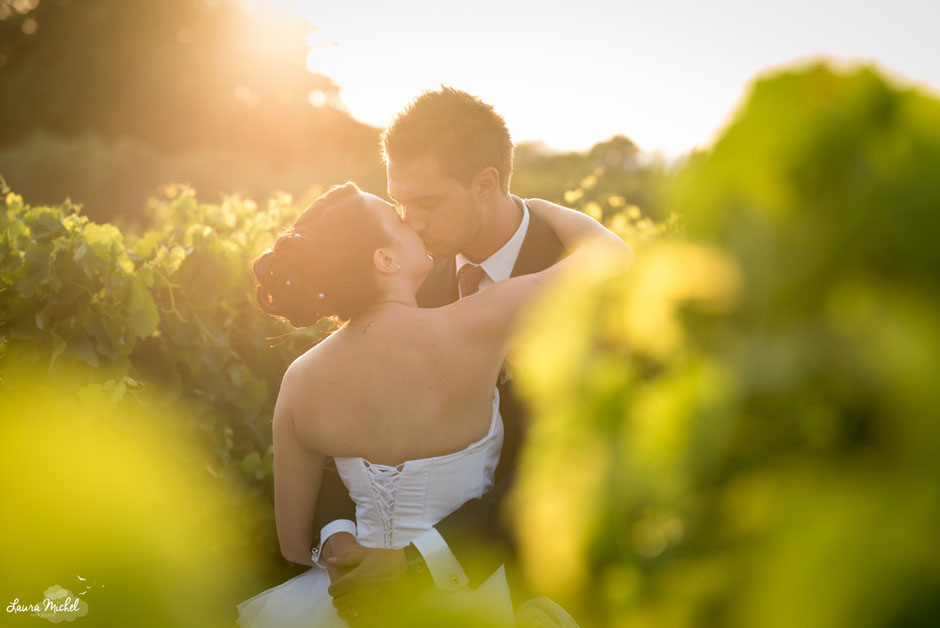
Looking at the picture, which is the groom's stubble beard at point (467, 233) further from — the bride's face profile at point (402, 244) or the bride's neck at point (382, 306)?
the bride's neck at point (382, 306)

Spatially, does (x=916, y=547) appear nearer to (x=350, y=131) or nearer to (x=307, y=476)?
(x=307, y=476)

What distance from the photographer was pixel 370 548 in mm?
3314

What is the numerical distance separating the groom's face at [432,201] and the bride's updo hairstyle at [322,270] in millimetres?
1186

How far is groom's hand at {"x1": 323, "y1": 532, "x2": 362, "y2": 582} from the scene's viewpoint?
3.20 meters

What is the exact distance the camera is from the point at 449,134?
4762 millimetres

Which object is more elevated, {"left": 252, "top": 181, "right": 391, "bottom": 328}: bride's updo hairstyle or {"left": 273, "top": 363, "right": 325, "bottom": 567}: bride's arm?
{"left": 252, "top": 181, "right": 391, "bottom": 328}: bride's updo hairstyle

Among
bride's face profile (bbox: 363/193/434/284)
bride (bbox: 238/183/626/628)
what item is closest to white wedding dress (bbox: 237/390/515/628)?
bride (bbox: 238/183/626/628)

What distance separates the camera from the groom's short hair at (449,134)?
4.73 m

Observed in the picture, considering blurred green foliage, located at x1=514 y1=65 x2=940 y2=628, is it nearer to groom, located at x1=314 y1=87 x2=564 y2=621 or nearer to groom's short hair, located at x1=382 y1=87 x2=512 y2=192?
groom, located at x1=314 y1=87 x2=564 y2=621

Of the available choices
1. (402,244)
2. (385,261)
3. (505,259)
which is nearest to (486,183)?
(505,259)

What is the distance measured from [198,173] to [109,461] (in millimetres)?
24944

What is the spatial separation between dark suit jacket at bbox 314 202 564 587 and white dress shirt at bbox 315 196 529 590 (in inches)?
1.2

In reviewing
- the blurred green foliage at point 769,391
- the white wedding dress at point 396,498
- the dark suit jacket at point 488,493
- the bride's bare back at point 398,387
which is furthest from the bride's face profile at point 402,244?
the blurred green foliage at point 769,391

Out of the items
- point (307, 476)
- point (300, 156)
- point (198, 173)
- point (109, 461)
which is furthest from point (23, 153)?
point (109, 461)
